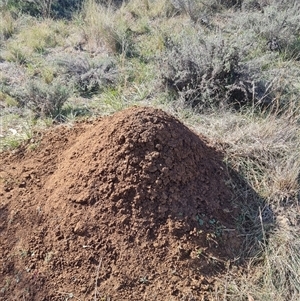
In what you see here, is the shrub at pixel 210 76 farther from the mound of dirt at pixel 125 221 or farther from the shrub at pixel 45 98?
the mound of dirt at pixel 125 221

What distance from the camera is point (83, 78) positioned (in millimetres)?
4477

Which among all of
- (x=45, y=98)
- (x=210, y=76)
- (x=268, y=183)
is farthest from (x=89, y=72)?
(x=268, y=183)

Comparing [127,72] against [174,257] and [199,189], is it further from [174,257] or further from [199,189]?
[174,257]

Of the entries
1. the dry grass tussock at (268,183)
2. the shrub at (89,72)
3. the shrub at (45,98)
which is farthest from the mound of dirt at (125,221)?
the shrub at (89,72)

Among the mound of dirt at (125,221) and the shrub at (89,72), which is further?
the shrub at (89,72)

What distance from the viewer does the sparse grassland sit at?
106 inches

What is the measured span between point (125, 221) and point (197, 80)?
205 cm

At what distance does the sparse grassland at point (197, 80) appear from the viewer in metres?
2.71

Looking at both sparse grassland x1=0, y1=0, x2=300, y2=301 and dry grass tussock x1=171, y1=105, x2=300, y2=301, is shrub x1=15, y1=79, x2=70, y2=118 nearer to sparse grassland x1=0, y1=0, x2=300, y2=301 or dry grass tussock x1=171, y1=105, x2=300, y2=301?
sparse grassland x1=0, y1=0, x2=300, y2=301

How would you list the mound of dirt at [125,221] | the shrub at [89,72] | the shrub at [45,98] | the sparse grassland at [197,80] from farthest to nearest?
the shrub at [89,72] → the shrub at [45,98] → the sparse grassland at [197,80] → the mound of dirt at [125,221]

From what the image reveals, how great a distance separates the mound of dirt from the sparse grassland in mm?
257

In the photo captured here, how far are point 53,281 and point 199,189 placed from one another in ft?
Answer: 3.55

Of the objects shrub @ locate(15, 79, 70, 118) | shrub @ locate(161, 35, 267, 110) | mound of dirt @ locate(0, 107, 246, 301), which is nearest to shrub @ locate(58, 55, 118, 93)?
shrub @ locate(15, 79, 70, 118)

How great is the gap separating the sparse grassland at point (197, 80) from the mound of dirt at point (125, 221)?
26 cm
